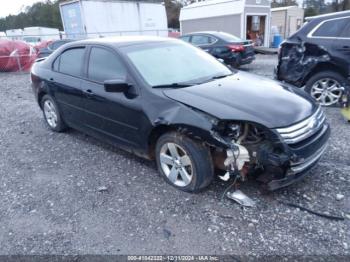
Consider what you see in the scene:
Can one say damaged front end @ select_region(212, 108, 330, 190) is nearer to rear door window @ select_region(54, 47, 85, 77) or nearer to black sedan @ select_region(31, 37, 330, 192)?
black sedan @ select_region(31, 37, 330, 192)

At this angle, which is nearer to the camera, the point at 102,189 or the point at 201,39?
the point at 102,189

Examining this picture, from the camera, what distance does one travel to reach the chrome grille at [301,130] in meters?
2.72

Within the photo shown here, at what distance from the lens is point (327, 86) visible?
5652mm

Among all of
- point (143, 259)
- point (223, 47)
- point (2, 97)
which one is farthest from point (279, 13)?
point (143, 259)

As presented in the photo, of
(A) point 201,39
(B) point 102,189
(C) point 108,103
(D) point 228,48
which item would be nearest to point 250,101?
(C) point 108,103

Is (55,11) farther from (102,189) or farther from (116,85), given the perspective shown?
(102,189)

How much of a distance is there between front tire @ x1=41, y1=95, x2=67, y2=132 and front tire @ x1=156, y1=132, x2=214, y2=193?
2.39m

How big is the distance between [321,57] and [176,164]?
12.9ft

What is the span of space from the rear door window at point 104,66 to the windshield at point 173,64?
0.62ft

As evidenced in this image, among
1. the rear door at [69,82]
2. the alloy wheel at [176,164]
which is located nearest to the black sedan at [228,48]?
the rear door at [69,82]

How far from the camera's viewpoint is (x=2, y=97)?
28.9ft

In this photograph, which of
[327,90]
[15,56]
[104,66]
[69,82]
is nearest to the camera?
[104,66]

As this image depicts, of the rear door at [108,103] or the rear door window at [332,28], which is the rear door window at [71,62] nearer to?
the rear door at [108,103]

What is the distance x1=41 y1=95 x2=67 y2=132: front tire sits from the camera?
4965 millimetres
